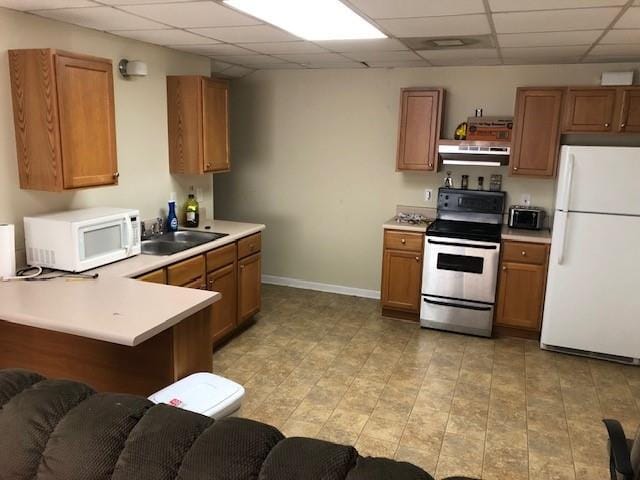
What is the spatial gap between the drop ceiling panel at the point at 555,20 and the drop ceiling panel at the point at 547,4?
0.08 m

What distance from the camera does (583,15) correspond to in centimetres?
267

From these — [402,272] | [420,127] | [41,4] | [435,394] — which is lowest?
[435,394]

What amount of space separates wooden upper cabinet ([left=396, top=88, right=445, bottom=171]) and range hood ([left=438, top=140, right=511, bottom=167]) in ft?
0.40

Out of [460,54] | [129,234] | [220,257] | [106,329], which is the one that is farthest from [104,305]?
[460,54]

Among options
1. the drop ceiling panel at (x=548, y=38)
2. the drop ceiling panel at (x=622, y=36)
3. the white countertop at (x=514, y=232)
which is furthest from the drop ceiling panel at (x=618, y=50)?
the white countertop at (x=514, y=232)

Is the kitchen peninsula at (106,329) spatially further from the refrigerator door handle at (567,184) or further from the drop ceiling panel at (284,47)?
the refrigerator door handle at (567,184)

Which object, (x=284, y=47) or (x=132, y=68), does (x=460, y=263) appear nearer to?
(x=284, y=47)

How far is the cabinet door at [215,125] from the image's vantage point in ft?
13.5

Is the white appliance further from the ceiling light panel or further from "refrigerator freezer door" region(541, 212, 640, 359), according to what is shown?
the ceiling light panel

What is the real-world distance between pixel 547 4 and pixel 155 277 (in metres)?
2.66

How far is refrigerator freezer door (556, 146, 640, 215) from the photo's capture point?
148 inches

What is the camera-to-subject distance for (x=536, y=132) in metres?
4.35

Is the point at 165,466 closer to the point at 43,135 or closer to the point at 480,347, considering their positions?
the point at 43,135

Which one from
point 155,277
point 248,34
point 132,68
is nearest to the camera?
point 155,277
